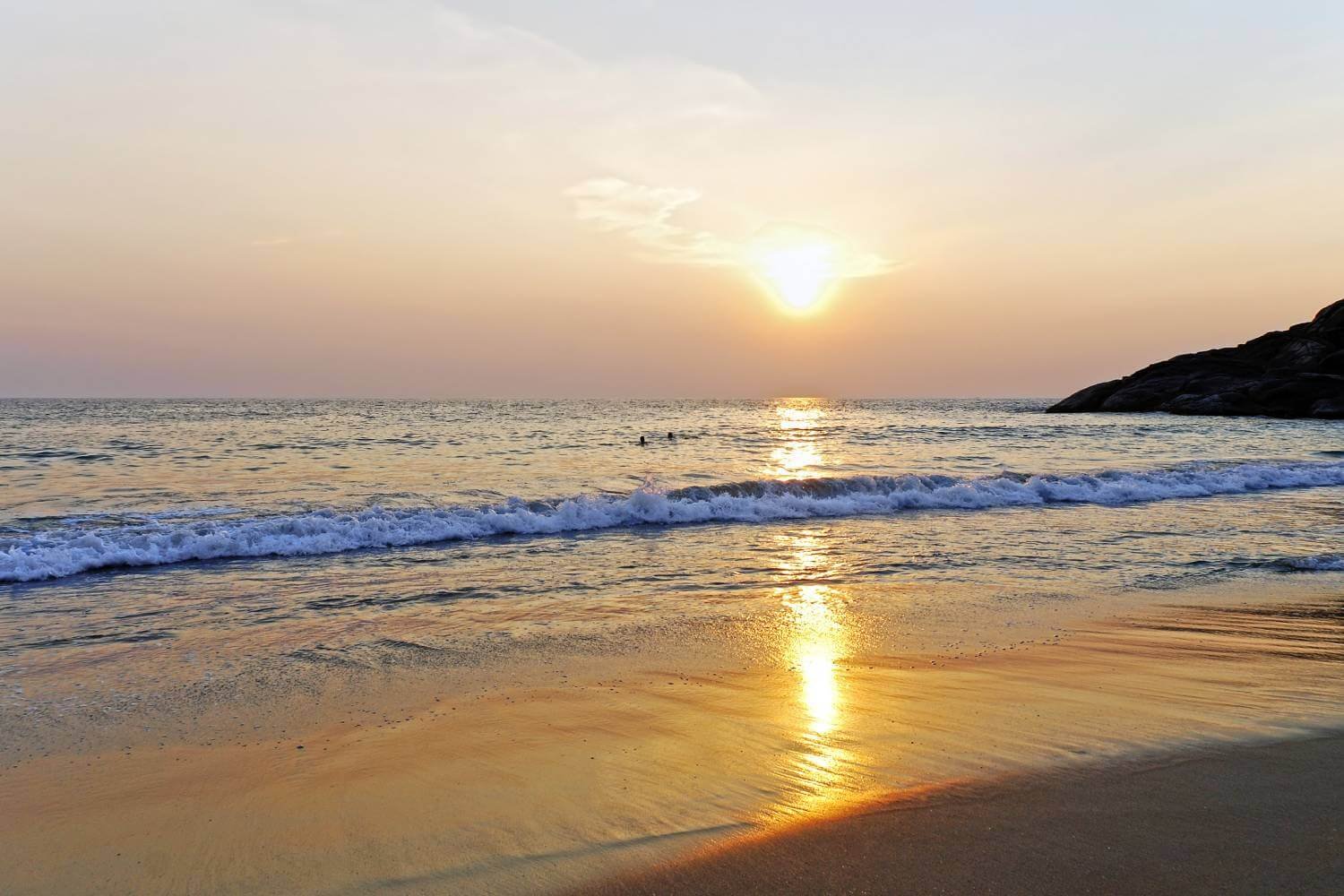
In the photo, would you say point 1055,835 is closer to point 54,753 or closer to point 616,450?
point 54,753

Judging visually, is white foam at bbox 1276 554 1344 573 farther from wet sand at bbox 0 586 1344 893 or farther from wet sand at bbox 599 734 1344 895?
wet sand at bbox 599 734 1344 895

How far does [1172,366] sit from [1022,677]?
243 feet

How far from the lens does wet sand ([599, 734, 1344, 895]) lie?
10.7ft

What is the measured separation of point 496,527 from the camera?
1541 centimetres

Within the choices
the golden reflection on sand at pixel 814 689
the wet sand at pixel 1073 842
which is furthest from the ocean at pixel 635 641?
the wet sand at pixel 1073 842

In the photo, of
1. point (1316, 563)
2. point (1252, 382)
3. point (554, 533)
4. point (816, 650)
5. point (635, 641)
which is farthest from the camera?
point (1252, 382)

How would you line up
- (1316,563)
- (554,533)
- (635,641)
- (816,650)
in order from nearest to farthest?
(816,650) → (635,641) → (1316,563) → (554,533)

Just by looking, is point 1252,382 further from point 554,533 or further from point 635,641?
point 635,641

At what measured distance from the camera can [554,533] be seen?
15.5 metres

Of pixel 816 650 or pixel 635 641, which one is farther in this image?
pixel 635 641

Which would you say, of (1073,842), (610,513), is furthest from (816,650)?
(610,513)

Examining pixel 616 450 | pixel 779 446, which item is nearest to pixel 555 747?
pixel 616 450

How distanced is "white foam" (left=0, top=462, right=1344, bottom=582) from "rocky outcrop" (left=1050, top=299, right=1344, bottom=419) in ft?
112

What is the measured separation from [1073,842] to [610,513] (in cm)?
1366
